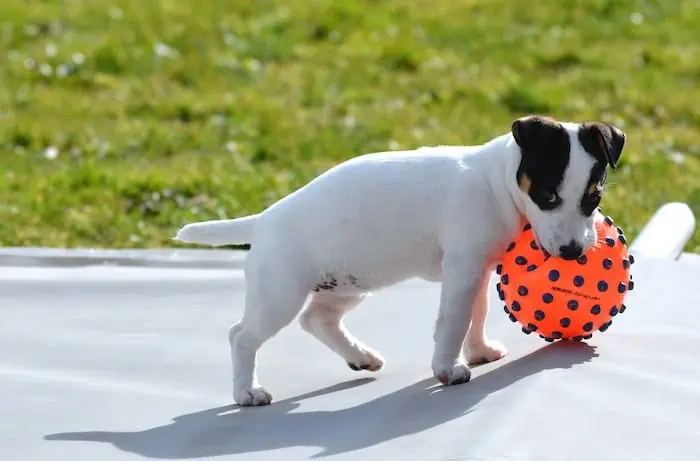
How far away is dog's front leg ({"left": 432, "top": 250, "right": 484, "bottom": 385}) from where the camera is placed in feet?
12.3

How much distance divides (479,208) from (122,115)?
5.76 meters

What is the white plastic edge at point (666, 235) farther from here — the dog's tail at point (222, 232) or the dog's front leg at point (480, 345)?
the dog's tail at point (222, 232)

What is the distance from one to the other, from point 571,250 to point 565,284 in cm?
24

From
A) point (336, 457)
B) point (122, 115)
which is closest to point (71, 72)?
point (122, 115)

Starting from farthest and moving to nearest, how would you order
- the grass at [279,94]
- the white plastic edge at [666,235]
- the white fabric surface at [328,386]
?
1. the grass at [279,94]
2. the white plastic edge at [666,235]
3. the white fabric surface at [328,386]

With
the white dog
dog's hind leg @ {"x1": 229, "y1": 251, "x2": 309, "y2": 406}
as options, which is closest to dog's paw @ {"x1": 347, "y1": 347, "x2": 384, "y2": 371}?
the white dog

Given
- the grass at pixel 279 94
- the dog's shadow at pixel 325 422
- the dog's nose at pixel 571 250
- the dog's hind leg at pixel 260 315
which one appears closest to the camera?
the dog's shadow at pixel 325 422

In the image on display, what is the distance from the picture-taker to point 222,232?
404 centimetres

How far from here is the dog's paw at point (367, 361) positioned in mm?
4180

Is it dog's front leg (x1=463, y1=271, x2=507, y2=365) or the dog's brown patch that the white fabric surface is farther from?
the dog's brown patch

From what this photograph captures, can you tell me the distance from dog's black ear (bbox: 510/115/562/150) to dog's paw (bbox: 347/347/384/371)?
92 centimetres

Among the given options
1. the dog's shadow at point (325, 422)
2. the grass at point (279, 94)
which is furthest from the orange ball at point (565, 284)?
the grass at point (279, 94)

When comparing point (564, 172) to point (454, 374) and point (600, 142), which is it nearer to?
point (600, 142)

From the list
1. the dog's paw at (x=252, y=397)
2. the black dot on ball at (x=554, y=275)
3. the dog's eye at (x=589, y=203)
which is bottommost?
the dog's paw at (x=252, y=397)
